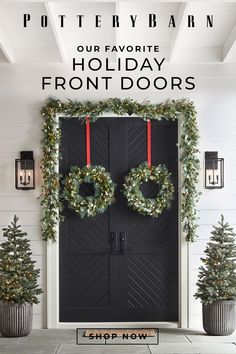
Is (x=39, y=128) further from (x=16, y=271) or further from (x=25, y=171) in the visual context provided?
(x=16, y=271)

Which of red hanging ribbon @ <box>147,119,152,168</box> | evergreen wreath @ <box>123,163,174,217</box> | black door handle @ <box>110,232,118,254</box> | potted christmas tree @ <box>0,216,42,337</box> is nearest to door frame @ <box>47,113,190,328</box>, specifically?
evergreen wreath @ <box>123,163,174,217</box>

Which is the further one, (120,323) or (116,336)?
(120,323)

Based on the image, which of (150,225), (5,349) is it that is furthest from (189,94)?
(5,349)

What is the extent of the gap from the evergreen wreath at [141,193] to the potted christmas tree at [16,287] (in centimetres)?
128

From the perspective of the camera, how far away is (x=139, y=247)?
8.20m

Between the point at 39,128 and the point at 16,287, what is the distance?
6.12ft

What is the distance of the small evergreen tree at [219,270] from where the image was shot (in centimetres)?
752

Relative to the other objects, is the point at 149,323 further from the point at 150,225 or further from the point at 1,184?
the point at 1,184

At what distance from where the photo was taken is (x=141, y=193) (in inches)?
318

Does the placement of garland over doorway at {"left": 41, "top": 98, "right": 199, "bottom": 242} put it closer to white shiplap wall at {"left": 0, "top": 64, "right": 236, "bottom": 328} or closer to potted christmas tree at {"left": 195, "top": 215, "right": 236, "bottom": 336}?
white shiplap wall at {"left": 0, "top": 64, "right": 236, "bottom": 328}

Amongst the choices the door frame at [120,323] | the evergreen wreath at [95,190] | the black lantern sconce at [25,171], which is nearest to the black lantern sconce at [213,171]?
the door frame at [120,323]

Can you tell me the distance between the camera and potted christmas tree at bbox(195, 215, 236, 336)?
24.6ft

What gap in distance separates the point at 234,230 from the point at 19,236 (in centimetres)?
243

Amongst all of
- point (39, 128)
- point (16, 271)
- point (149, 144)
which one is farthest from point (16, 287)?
point (149, 144)
